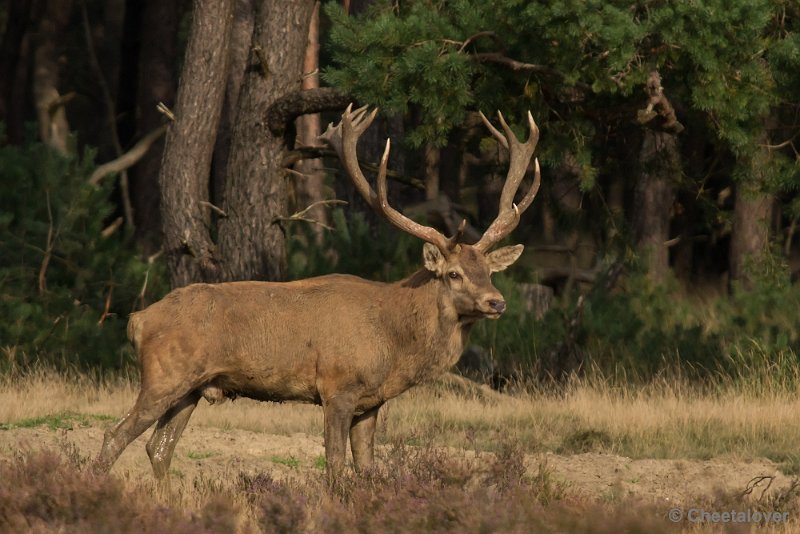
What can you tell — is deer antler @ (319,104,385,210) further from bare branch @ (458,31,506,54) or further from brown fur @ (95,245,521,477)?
bare branch @ (458,31,506,54)

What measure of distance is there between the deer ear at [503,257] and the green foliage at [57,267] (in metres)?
7.27

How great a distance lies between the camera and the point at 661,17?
12.0 meters

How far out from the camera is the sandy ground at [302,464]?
1009 centimetres

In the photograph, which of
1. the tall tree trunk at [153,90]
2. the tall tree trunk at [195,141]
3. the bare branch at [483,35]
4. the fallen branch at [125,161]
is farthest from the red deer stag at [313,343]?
the tall tree trunk at [153,90]

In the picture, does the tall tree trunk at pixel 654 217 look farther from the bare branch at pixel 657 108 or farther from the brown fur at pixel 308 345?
the brown fur at pixel 308 345

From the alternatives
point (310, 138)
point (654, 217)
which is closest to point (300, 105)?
point (310, 138)

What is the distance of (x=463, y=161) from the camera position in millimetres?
15789

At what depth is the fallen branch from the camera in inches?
708

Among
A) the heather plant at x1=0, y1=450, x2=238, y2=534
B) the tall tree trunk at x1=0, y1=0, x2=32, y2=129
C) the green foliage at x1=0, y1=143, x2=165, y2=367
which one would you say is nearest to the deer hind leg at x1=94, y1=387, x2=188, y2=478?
the heather plant at x1=0, y1=450, x2=238, y2=534

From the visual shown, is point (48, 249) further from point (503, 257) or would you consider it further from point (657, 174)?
point (503, 257)

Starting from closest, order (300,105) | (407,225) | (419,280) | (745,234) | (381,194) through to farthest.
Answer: (419,280) < (407,225) < (381,194) < (300,105) < (745,234)

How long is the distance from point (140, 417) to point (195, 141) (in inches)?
245

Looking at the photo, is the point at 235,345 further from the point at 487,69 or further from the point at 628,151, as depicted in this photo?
the point at 628,151

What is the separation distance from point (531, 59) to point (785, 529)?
6.36 meters
